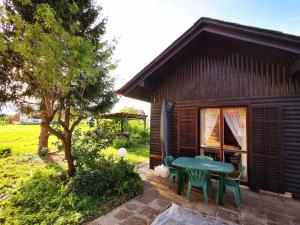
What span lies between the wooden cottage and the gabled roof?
2 centimetres

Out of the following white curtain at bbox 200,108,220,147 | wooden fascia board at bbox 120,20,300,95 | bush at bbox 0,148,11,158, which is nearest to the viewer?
wooden fascia board at bbox 120,20,300,95

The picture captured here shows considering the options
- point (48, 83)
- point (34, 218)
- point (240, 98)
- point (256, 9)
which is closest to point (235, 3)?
point (256, 9)

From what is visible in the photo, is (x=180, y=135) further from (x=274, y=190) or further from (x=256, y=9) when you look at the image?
(x=256, y=9)

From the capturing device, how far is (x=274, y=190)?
4.42 meters

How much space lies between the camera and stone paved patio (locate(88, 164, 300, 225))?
3.24 metres

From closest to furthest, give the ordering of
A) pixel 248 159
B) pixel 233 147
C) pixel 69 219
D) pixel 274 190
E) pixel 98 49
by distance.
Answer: pixel 69 219, pixel 274 190, pixel 248 159, pixel 233 147, pixel 98 49

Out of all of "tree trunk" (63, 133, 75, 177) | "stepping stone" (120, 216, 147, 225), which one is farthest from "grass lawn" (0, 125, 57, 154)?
"stepping stone" (120, 216, 147, 225)

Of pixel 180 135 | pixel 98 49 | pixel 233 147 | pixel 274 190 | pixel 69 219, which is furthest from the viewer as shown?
pixel 180 135

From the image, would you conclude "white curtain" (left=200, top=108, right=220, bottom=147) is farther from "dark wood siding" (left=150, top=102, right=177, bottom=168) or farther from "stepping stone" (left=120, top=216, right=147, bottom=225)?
"stepping stone" (left=120, top=216, right=147, bottom=225)

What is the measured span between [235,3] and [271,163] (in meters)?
5.60

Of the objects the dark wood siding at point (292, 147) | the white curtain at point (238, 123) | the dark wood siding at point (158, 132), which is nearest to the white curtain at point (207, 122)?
the white curtain at point (238, 123)

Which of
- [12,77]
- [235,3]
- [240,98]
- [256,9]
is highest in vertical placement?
[235,3]

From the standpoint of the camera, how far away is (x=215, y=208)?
144 inches

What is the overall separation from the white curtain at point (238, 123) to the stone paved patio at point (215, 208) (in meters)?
1.48
